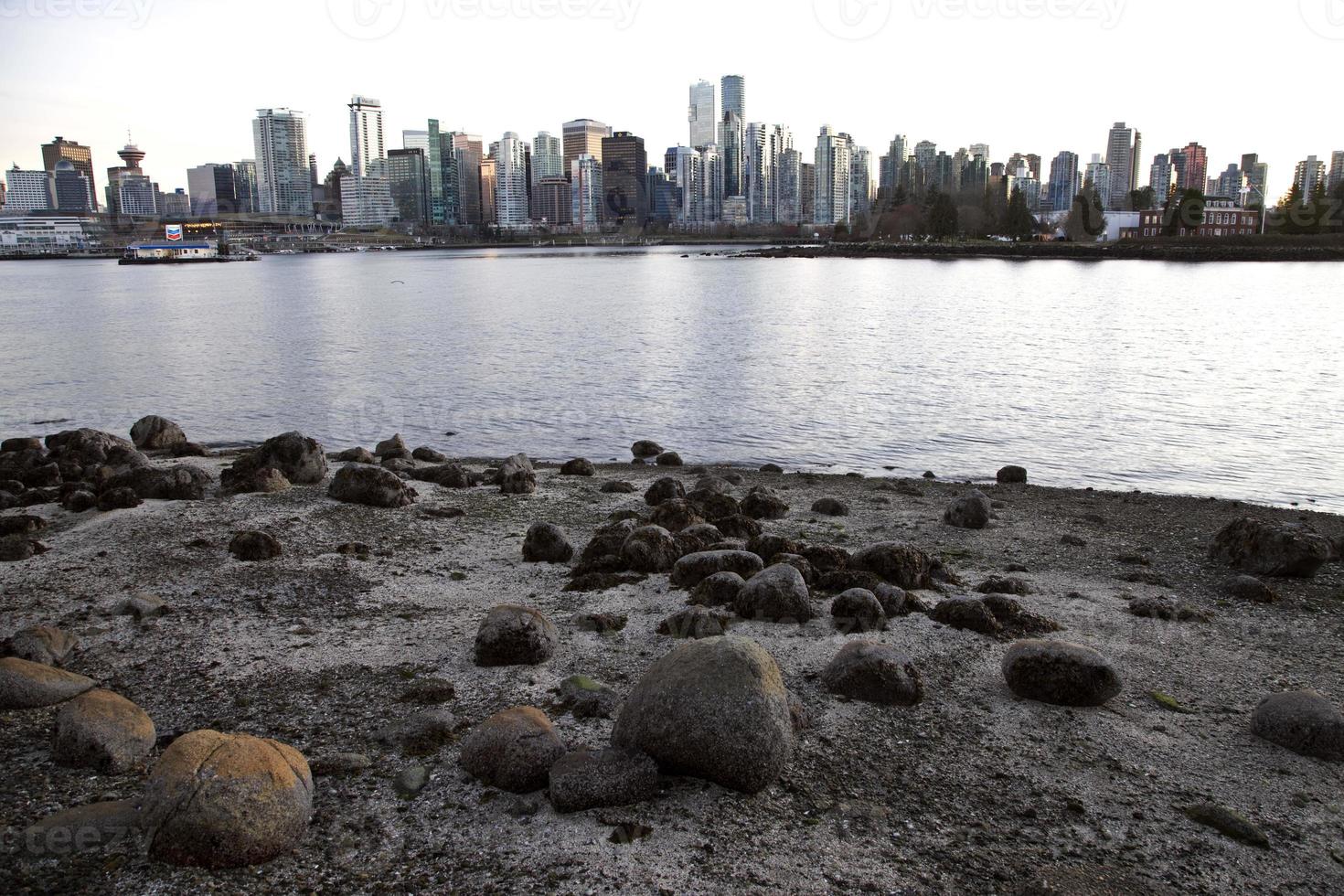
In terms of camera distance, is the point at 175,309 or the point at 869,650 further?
the point at 175,309

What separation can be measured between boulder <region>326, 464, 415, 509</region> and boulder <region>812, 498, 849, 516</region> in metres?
5.81

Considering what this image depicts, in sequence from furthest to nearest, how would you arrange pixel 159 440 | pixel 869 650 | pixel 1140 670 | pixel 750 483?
pixel 159 440 < pixel 750 483 < pixel 1140 670 < pixel 869 650

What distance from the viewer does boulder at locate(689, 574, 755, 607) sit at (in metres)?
8.98

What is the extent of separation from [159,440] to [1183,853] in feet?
61.9

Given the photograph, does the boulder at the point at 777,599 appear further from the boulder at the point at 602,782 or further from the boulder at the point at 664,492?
the boulder at the point at 664,492

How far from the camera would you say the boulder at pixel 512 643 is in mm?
7723

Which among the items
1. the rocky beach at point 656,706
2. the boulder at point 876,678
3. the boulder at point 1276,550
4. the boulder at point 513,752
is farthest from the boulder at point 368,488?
the boulder at point 1276,550

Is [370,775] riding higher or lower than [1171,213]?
lower

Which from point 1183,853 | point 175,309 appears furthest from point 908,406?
point 175,309

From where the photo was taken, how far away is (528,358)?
37.2 meters

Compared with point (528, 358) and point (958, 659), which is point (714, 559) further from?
point (528, 358)

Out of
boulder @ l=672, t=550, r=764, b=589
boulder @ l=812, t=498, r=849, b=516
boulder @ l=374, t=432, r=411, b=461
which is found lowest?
boulder @ l=812, t=498, r=849, b=516

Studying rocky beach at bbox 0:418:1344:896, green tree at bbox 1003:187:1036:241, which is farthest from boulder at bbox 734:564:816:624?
green tree at bbox 1003:187:1036:241

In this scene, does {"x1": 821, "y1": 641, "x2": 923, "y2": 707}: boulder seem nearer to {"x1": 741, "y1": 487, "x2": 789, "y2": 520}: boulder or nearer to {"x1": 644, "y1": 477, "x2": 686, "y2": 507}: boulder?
{"x1": 741, "y1": 487, "x2": 789, "y2": 520}: boulder
